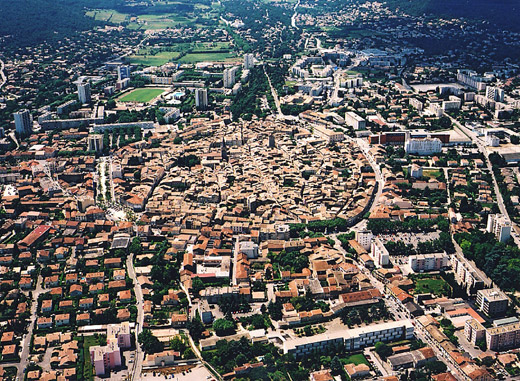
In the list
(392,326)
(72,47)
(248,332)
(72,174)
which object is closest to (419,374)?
(392,326)

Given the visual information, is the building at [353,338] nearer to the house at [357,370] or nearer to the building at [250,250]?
the house at [357,370]

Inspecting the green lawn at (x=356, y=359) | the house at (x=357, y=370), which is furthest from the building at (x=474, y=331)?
the house at (x=357, y=370)

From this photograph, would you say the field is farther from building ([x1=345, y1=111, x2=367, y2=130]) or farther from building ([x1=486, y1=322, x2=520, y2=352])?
building ([x1=486, y1=322, x2=520, y2=352])

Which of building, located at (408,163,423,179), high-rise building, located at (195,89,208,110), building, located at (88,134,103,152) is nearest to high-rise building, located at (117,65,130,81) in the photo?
high-rise building, located at (195,89,208,110)

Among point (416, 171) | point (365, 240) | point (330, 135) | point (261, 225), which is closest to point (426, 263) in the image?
point (365, 240)

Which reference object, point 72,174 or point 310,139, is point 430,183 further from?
point 72,174
